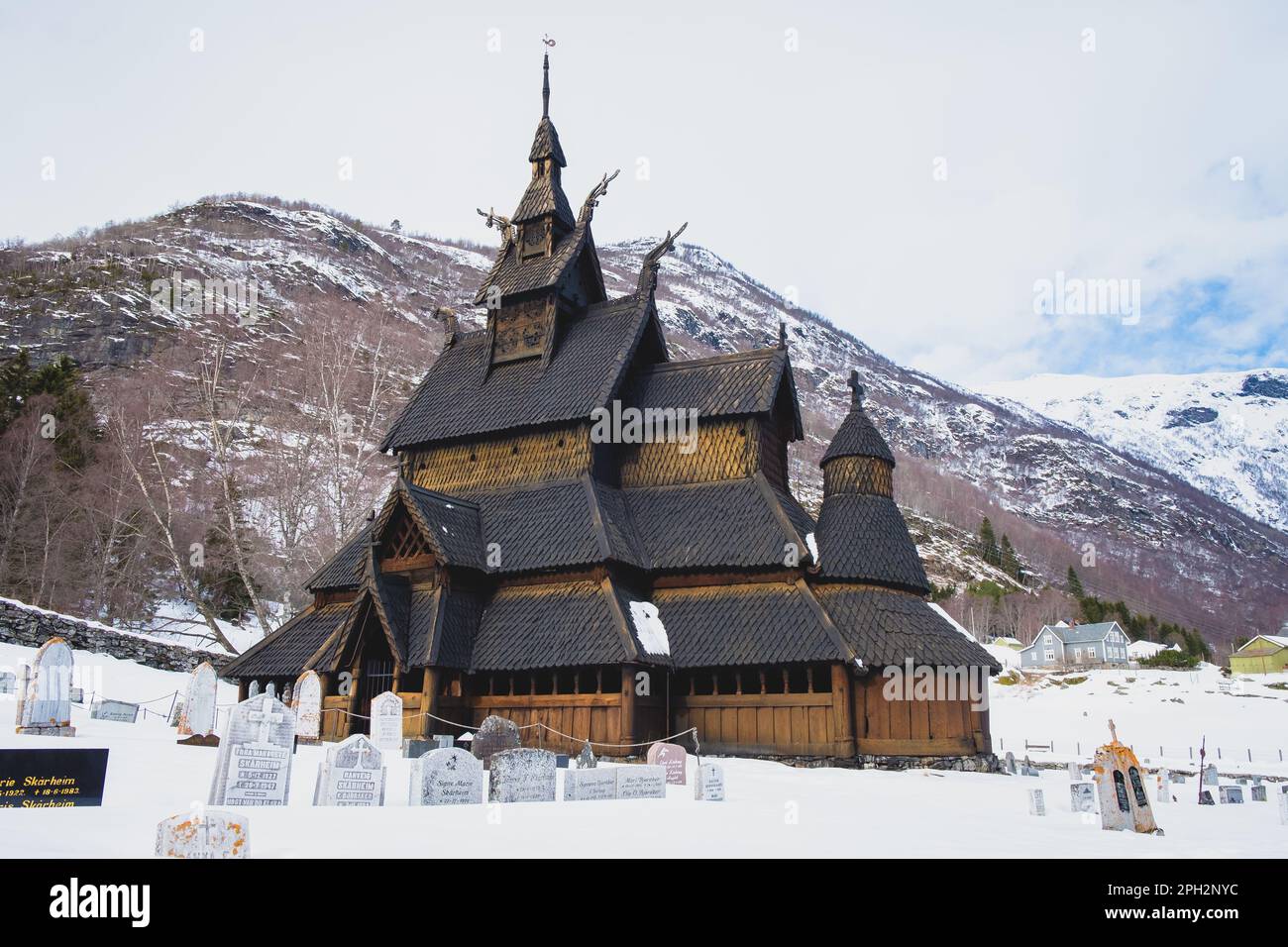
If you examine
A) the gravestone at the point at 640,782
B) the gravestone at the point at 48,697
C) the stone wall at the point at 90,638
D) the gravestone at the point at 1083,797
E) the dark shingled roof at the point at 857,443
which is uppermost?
the dark shingled roof at the point at 857,443

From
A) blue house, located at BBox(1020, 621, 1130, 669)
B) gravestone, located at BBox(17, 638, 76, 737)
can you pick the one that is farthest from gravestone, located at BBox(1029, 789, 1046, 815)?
blue house, located at BBox(1020, 621, 1130, 669)

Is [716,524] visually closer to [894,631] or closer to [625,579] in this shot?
[625,579]

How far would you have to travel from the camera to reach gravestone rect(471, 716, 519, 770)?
1847 centimetres

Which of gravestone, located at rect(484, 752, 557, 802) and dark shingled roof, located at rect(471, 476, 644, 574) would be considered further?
dark shingled roof, located at rect(471, 476, 644, 574)

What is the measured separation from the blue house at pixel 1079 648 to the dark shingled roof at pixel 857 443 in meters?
81.8

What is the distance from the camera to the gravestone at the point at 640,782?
14.9 metres

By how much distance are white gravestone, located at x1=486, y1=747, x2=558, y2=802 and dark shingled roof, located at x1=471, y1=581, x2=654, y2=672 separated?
772 centimetres

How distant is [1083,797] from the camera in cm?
1642

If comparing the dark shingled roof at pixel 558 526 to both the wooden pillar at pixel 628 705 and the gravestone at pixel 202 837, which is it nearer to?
the wooden pillar at pixel 628 705

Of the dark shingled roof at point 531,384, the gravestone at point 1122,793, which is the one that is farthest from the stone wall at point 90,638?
the gravestone at point 1122,793

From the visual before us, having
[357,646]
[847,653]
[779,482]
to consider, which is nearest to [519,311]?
[779,482]

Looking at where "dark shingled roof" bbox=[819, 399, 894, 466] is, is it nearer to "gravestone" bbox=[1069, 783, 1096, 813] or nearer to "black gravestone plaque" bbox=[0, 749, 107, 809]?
"gravestone" bbox=[1069, 783, 1096, 813]

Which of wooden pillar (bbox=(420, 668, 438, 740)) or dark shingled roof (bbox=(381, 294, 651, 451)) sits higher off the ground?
dark shingled roof (bbox=(381, 294, 651, 451))
